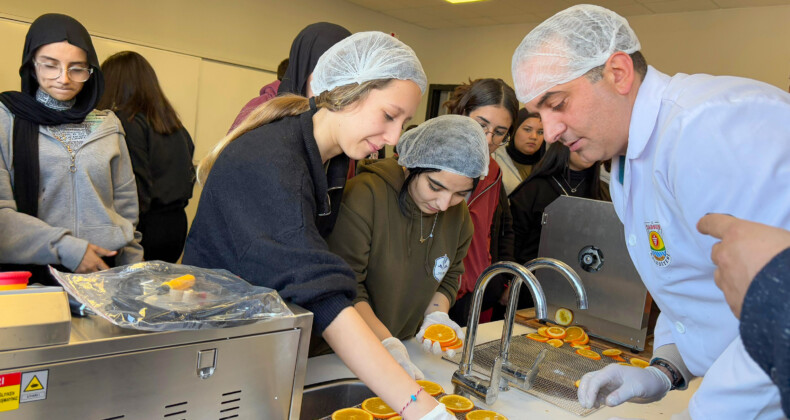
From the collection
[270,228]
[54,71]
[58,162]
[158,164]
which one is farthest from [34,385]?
[158,164]

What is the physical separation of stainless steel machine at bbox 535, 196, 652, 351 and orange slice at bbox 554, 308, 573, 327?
18 mm

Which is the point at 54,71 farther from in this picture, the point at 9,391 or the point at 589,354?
the point at 589,354

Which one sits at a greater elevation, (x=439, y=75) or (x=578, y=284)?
(x=439, y=75)

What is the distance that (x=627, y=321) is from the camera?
6.49ft

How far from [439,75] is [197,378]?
664 centimetres

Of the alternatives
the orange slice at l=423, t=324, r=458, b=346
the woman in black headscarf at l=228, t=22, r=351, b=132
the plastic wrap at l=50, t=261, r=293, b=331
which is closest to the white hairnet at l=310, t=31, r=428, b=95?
the woman in black headscarf at l=228, t=22, r=351, b=132

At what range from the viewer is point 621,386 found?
1.35 meters

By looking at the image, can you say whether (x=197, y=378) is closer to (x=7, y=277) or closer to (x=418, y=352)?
(x=7, y=277)

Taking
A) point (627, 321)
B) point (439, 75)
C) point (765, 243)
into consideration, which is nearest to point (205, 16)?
point (439, 75)

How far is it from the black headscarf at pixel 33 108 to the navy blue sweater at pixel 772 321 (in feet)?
6.86

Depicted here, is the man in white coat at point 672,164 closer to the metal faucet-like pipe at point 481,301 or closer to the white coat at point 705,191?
the white coat at point 705,191

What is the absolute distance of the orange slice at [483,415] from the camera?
128 cm

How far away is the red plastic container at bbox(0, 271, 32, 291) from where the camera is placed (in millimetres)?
840

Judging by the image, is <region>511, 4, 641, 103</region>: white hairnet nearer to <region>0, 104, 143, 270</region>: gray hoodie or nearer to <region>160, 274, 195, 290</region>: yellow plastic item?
<region>160, 274, 195, 290</region>: yellow plastic item
